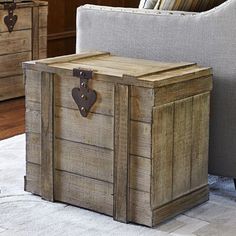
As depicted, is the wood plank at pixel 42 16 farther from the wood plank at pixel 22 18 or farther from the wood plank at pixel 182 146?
the wood plank at pixel 182 146

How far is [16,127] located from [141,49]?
1.22 m

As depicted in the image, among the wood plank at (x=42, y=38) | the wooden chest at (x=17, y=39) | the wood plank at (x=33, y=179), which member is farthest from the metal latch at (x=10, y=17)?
the wood plank at (x=33, y=179)

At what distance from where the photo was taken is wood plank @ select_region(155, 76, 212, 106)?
92.6 inches

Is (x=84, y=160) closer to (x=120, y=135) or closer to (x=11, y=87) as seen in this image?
(x=120, y=135)

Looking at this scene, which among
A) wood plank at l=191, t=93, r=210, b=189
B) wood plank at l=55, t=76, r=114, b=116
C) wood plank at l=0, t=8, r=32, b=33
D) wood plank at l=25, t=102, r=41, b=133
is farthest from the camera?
wood plank at l=0, t=8, r=32, b=33

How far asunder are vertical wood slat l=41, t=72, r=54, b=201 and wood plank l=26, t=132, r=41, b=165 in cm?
3

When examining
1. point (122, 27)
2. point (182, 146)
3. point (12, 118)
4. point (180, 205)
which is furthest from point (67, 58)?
point (12, 118)

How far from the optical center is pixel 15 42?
435 cm

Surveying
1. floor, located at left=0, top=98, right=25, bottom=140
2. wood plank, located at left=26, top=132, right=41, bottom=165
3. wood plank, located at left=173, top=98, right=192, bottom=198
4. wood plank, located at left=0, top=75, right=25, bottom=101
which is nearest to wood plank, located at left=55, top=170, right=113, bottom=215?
wood plank, located at left=26, top=132, right=41, bottom=165

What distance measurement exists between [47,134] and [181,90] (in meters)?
0.53

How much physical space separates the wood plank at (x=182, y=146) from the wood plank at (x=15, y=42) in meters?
2.02

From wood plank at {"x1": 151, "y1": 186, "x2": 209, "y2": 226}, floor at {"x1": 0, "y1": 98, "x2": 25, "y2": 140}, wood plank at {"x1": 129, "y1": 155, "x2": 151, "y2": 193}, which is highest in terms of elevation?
wood plank at {"x1": 129, "y1": 155, "x2": 151, "y2": 193}

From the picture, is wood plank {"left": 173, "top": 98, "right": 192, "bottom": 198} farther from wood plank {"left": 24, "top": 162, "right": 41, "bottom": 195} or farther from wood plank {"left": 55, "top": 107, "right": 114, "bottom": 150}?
wood plank {"left": 24, "top": 162, "right": 41, "bottom": 195}

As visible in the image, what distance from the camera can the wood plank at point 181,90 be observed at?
2.35 metres
